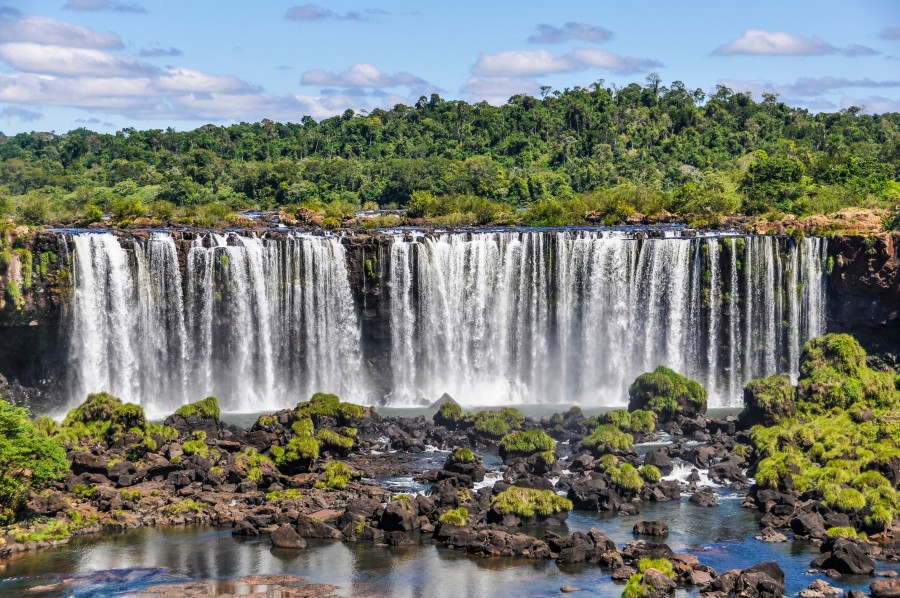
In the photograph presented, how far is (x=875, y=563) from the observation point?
1517 inches

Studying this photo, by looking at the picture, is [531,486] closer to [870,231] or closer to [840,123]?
[870,231]

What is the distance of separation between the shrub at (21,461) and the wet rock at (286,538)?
7.96 m

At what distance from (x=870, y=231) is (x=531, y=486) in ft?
88.9

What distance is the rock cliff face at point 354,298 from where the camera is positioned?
198 feet

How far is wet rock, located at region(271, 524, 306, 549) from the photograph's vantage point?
41281 millimetres

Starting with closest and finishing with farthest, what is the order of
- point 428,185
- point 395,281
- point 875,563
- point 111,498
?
point 875,563 < point 111,498 < point 395,281 < point 428,185

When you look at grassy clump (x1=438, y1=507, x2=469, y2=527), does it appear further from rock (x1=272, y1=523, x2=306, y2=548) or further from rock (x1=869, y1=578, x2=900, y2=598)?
rock (x1=869, y1=578, x2=900, y2=598)

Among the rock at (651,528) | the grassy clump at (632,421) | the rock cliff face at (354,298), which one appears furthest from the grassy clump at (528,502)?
the rock cliff face at (354,298)

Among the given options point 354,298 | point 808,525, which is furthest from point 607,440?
point 354,298

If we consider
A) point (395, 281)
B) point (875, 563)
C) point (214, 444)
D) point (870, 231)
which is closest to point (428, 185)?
point (395, 281)

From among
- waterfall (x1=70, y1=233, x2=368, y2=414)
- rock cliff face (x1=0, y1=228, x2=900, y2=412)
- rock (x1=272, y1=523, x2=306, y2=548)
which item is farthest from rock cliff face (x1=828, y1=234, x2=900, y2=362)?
rock (x1=272, y1=523, x2=306, y2=548)

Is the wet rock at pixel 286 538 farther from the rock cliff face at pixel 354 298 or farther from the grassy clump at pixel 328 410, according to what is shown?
the rock cliff face at pixel 354 298

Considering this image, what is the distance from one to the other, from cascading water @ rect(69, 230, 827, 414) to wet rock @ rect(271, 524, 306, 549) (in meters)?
22.8

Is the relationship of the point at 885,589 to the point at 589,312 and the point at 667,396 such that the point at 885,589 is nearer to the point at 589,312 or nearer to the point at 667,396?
the point at 667,396
